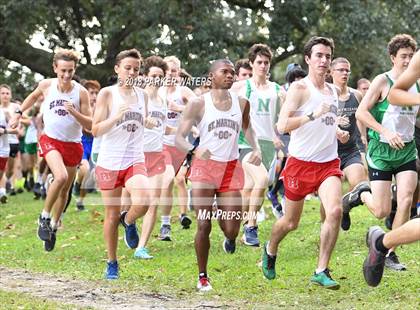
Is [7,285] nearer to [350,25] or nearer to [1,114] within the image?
[1,114]

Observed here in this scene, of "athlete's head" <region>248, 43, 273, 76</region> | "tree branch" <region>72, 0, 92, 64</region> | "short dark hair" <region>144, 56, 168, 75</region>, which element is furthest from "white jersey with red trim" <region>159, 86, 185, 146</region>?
"tree branch" <region>72, 0, 92, 64</region>

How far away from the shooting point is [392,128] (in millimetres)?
8586

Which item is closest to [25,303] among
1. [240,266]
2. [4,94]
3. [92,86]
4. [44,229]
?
[240,266]

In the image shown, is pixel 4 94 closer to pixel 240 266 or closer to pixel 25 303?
pixel 240 266

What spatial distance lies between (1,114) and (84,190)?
217 cm

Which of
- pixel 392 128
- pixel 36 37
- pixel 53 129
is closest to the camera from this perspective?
pixel 392 128

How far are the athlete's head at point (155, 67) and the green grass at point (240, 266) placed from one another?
86.1 inches

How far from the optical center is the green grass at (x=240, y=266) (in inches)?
306

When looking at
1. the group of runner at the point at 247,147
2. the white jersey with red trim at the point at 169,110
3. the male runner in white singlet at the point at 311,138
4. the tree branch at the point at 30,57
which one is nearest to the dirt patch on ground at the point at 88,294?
the group of runner at the point at 247,147

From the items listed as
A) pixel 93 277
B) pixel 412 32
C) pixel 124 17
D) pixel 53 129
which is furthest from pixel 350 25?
pixel 93 277

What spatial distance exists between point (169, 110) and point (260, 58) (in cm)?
195

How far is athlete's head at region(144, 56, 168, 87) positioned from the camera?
35.0 ft

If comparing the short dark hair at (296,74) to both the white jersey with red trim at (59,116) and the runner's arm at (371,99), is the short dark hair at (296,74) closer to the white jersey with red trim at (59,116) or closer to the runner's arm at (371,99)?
the white jersey with red trim at (59,116)

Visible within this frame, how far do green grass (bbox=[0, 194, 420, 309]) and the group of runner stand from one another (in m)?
0.25
